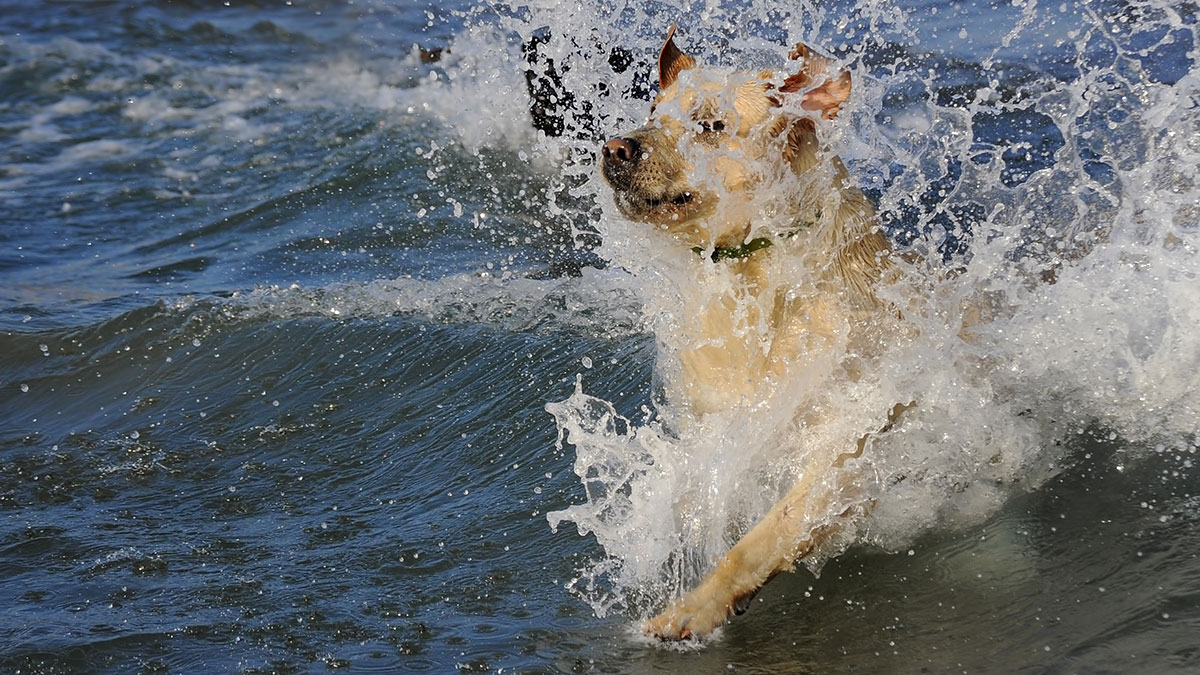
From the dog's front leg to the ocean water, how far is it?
0.11 m

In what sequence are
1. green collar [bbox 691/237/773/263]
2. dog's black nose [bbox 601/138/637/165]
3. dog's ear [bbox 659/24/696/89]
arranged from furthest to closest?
dog's ear [bbox 659/24/696/89] < green collar [bbox 691/237/773/263] < dog's black nose [bbox 601/138/637/165]

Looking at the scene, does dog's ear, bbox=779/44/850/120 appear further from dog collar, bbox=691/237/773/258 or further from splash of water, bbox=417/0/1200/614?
dog collar, bbox=691/237/773/258

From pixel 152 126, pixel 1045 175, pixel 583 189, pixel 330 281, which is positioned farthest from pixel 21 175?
pixel 1045 175

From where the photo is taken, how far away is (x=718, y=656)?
422 cm

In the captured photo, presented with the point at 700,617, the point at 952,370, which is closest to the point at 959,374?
the point at 952,370

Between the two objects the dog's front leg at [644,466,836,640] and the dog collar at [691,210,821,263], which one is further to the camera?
the dog collar at [691,210,821,263]

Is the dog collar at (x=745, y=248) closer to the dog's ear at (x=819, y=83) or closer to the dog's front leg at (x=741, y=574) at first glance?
the dog's ear at (x=819, y=83)

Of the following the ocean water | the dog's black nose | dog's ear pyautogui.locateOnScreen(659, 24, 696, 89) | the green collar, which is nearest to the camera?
the dog's black nose

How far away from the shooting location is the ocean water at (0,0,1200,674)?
4.45 metres

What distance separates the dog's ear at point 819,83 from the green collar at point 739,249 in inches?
19.5

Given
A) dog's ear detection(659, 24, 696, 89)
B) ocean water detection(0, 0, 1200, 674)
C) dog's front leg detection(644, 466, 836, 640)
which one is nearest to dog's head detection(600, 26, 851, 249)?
dog's ear detection(659, 24, 696, 89)

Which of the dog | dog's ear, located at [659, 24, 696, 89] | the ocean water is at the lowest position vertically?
the ocean water

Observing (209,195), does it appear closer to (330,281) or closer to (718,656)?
(330,281)

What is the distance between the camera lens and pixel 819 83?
171 inches
